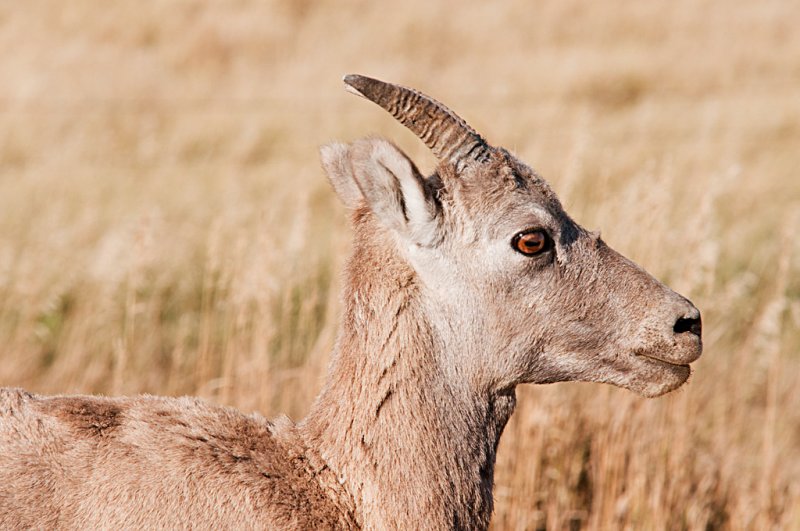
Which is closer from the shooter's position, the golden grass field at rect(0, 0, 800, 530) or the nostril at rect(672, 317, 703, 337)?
the nostril at rect(672, 317, 703, 337)

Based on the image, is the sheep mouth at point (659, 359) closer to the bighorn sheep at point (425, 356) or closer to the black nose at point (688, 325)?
the bighorn sheep at point (425, 356)

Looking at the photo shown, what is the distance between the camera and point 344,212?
5961 millimetres

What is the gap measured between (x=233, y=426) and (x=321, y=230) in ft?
25.6

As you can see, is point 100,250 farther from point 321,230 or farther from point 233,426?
point 233,426

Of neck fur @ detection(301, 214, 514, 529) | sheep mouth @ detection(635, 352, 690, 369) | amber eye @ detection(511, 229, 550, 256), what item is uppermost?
amber eye @ detection(511, 229, 550, 256)

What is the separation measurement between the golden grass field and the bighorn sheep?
0.90 metres

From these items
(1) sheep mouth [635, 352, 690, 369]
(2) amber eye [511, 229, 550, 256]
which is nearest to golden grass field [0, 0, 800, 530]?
(1) sheep mouth [635, 352, 690, 369]

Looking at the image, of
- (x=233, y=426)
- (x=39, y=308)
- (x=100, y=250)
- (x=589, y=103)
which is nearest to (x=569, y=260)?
(x=233, y=426)

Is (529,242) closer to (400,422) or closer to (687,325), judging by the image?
(687,325)

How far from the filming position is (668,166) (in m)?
6.16

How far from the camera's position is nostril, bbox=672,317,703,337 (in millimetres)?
3982

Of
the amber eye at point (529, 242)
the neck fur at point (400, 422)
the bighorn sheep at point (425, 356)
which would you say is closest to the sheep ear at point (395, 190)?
the bighorn sheep at point (425, 356)

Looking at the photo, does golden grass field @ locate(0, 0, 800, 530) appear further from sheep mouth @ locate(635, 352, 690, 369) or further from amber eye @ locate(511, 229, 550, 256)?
amber eye @ locate(511, 229, 550, 256)

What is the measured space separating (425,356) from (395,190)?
61cm
